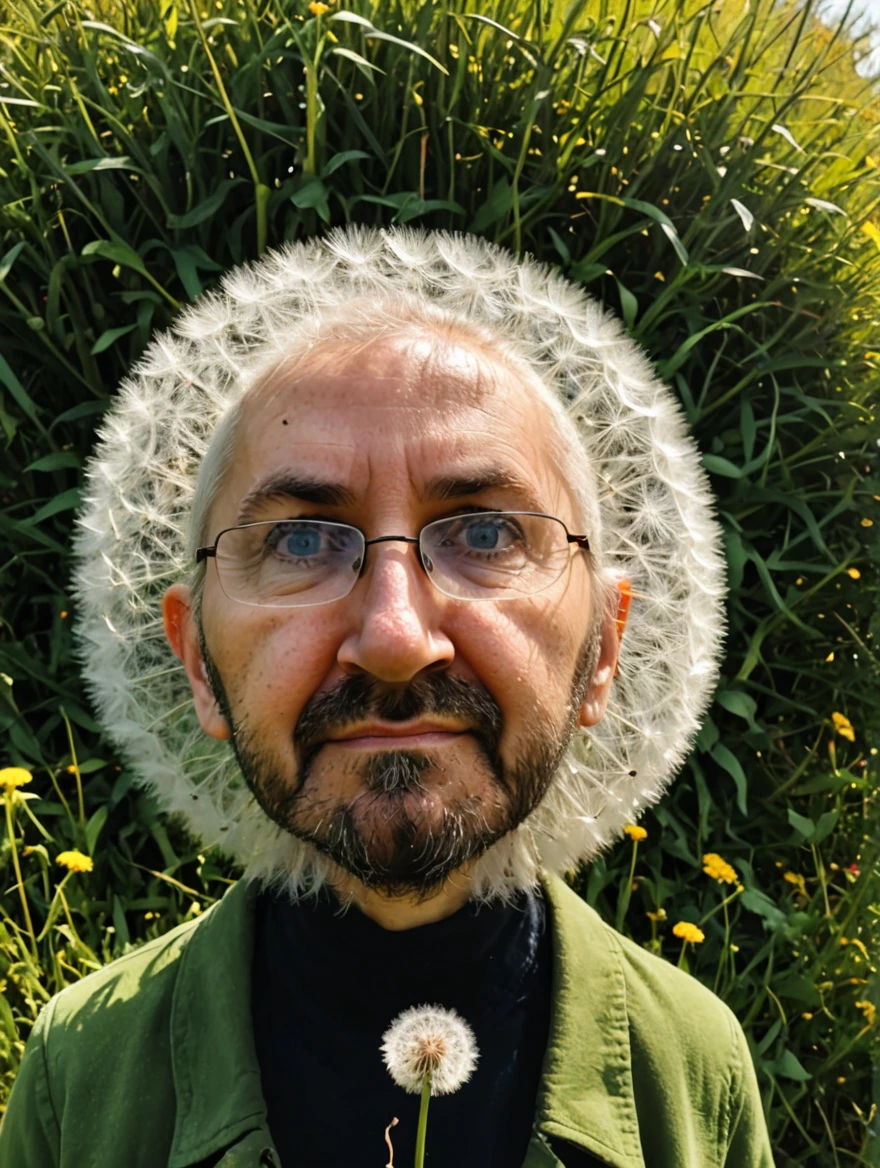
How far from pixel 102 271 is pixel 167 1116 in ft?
5.25

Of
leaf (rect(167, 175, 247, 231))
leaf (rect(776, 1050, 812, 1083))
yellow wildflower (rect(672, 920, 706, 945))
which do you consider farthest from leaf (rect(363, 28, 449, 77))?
leaf (rect(776, 1050, 812, 1083))

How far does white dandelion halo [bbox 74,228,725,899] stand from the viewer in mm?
1630

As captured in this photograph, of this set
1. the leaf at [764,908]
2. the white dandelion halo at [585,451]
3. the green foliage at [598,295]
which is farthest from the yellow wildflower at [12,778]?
the leaf at [764,908]

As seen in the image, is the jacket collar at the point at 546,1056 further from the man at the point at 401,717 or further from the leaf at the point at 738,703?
the leaf at the point at 738,703

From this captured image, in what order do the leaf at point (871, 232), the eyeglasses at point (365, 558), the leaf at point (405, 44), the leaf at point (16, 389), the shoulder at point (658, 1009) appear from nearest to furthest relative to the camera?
the eyeglasses at point (365, 558), the shoulder at point (658, 1009), the leaf at point (405, 44), the leaf at point (16, 389), the leaf at point (871, 232)

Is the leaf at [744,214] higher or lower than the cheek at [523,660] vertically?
higher

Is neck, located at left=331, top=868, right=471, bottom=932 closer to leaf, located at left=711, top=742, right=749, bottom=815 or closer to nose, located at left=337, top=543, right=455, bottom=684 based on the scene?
nose, located at left=337, top=543, right=455, bottom=684

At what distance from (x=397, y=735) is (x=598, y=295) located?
1.28 metres

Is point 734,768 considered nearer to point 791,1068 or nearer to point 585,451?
point 791,1068

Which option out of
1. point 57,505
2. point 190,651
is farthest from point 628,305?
point 57,505

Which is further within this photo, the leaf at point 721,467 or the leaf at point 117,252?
the leaf at point 721,467

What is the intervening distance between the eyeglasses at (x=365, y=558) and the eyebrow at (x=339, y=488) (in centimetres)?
3

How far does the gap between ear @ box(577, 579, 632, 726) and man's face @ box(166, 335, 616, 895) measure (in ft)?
0.25

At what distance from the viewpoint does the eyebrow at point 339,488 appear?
1.32m
